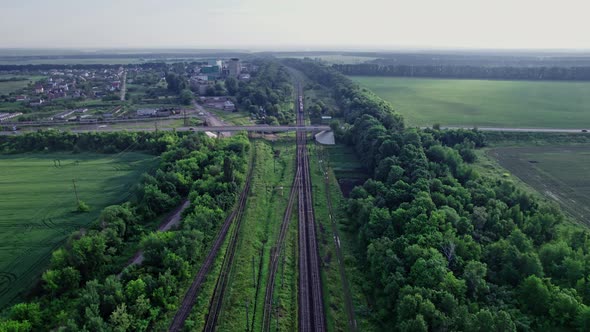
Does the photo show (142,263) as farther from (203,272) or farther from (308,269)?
(308,269)

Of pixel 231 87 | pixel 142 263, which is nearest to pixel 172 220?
pixel 142 263

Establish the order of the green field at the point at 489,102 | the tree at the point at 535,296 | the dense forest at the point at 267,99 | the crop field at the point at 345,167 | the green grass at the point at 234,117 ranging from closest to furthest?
the tree at the point at 535,296, the crop field at the point at 345,167, the green field at the point at 489,102, the green grass at the point at 234,117, the dense forest at the point at 267,99

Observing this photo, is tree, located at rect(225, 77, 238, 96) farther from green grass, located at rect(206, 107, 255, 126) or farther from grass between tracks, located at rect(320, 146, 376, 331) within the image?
grass between tracks, located at rect(320, 146, 376, 331)

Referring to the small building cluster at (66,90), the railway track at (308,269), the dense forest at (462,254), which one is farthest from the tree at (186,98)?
the dense forest at (462,254)

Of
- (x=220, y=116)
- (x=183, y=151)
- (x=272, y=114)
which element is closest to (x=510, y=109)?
(x=272, y=114)

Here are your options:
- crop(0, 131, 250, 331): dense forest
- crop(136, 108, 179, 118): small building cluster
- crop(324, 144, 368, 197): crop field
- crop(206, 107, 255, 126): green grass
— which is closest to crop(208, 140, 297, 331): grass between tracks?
crop(0, 131, 250, 331): dense forest

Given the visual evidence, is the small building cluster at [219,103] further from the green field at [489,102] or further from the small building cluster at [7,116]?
the green field at [489,102]

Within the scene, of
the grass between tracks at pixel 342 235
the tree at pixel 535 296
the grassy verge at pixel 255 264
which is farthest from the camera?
the grass between tracks at pixel 342 235
